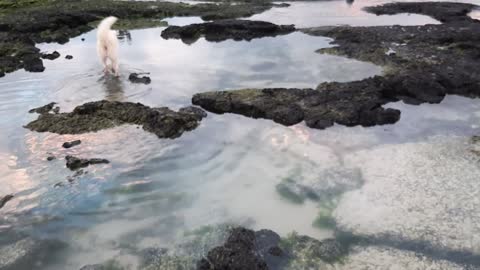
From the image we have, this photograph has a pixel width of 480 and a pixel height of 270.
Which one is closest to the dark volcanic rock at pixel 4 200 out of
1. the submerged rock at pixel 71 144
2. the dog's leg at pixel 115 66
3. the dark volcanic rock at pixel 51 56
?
the submerged rock at pixel 71 144

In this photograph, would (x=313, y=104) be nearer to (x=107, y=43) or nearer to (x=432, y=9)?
(x=107, y=43)

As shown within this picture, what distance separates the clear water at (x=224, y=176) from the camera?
5.18 metres

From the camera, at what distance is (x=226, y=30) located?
46.0 feet

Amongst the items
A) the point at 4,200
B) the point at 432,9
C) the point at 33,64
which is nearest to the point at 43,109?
the point at 4,200

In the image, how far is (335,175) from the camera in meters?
6.20

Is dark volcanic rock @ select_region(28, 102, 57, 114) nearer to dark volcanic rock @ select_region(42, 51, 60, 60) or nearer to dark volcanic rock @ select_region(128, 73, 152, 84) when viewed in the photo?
dark volcanic rock @ select_region(128, 73, 152, 84)

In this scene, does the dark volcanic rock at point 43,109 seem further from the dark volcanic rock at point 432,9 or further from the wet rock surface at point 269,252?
the dark volcanic rock at point 432,9

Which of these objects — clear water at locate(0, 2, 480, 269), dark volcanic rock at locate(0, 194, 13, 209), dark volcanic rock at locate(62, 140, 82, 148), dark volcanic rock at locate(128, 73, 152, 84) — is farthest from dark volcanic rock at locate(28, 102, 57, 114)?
dark volcanic rock at locate(0, 194, 13, 209)

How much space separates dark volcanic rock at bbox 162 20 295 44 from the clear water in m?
4.29

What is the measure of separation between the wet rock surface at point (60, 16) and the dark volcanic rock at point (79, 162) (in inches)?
205

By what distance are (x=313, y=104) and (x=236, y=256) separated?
4.32m

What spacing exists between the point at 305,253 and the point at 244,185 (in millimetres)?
1542

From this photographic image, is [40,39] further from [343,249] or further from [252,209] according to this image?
[343,249]

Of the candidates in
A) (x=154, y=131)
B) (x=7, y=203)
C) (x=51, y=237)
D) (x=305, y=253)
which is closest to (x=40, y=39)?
(x=154, y=131)
